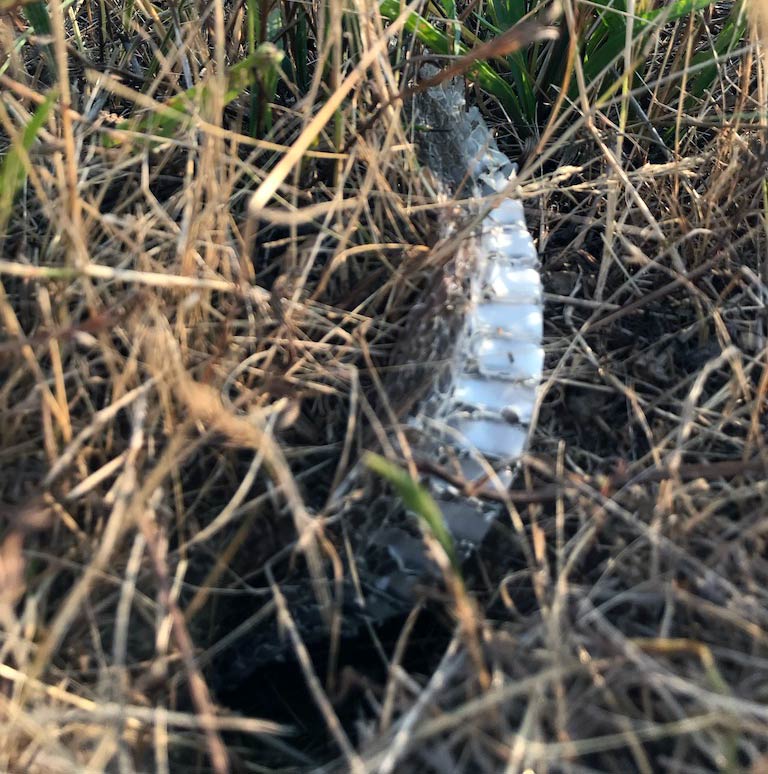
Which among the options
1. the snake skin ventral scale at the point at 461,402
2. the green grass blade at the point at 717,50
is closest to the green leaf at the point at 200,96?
the snake skin ventral scale at the point at 461,402

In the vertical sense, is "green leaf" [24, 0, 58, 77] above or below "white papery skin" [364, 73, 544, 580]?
above

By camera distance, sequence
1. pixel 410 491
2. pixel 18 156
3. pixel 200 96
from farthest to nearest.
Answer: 1. pixel 200 96
2. pixel 18 156
3. pixel 410 491

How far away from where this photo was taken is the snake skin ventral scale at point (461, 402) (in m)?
0.97

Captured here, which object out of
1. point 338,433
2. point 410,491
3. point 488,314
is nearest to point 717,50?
point 488,314

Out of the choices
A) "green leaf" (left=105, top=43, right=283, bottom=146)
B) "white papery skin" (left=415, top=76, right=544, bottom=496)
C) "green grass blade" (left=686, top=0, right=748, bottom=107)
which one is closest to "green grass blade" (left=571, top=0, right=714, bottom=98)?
"green grass blade" (left=686, top=0, right=748, bottom=107)

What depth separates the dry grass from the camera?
2.53 feet

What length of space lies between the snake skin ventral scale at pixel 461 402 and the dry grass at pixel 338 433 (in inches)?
1.5

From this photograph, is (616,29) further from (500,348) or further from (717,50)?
(500,348)

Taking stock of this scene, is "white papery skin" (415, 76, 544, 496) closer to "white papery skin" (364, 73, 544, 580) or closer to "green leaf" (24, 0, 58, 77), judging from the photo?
"white papery skin" (364, 73, 544, 580)

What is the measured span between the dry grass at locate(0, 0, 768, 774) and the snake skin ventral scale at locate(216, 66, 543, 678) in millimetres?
38

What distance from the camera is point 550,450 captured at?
3.60ft

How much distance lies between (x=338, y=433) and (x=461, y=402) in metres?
0.15

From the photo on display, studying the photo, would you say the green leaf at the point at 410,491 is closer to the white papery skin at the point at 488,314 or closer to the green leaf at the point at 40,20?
the white papery skin at the point at 488,314

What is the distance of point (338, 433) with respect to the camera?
1.07m
